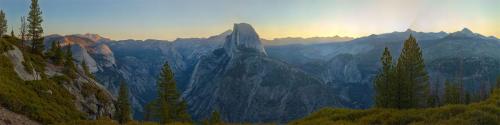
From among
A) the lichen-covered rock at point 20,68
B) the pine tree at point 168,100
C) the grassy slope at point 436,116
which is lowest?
the pine tree at point 168,100

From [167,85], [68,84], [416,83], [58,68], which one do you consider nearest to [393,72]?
[416,83]

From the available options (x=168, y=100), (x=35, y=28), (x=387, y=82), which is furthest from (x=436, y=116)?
(x=35, y=28)

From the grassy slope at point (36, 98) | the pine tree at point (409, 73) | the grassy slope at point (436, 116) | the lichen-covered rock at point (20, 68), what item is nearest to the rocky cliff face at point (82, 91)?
the lichen-covered rock at point (20, 68)

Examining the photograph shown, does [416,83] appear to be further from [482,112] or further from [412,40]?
[482,112]

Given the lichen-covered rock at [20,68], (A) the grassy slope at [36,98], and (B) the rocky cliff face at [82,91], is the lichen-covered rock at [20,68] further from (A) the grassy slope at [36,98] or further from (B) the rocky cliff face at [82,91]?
(A) the grassy slope at [36,98]

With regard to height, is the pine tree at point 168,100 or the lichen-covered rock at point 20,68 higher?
the lichen-covered rock at point 20,68

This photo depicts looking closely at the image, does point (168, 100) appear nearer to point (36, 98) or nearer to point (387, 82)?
point (36, 98)

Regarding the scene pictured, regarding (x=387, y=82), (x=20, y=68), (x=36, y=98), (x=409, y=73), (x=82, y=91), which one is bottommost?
(x=82, y=91)
